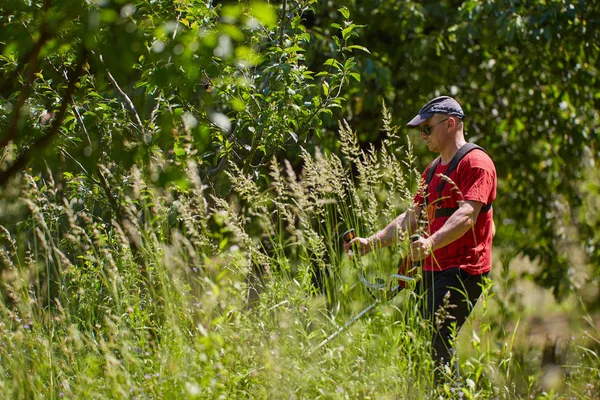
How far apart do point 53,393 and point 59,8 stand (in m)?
1.85

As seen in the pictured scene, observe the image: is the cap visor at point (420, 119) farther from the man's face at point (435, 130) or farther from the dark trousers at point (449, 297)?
the dark trousers at point (449, 297)

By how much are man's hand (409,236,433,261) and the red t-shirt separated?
18cm

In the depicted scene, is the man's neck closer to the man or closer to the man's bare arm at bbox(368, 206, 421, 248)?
the man

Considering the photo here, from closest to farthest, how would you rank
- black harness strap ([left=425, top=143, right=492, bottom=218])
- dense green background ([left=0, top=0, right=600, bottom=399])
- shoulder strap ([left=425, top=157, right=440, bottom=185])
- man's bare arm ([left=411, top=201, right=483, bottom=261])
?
dense green background ([left=0, top=0, right=600, bottom=399]) < man's bare arm ([left=411, top=201, right=483, bottom=261]) < black harness strap ([left=425, top=143, right=492, bottom=218]) < shoulder strap ([left=425, top=157, right=440, bottom=185])

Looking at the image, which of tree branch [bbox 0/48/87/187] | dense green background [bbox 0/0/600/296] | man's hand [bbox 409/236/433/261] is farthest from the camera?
dense green background [bbox 0/0/600/296]

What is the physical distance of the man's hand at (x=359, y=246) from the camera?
3.42 m

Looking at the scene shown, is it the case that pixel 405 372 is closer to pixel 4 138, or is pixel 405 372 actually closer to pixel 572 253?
pixel 4 138

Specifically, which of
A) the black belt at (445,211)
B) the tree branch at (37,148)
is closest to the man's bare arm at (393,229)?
the black belt at (445,211)

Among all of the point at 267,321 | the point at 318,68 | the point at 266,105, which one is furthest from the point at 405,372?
the point at 318,68

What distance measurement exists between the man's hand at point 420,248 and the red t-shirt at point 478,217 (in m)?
0.18

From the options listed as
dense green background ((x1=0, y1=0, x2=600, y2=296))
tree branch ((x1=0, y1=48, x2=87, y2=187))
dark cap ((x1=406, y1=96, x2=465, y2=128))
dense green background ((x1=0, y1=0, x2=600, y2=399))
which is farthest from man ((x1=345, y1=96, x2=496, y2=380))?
tree branch ((x1=0, y1=48, x2=87, y2=187))

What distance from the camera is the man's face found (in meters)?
3.62

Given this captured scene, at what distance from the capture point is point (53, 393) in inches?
123

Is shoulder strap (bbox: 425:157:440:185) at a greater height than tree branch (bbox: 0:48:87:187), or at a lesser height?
lesser
